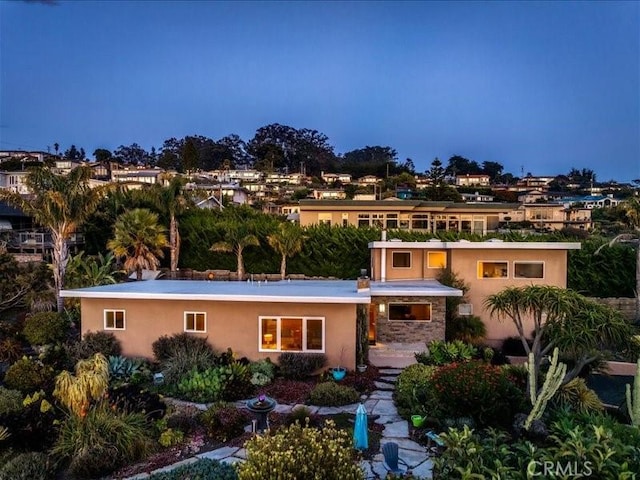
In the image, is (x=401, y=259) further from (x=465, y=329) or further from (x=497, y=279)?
(x=465, y=329)

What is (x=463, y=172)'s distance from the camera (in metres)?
130

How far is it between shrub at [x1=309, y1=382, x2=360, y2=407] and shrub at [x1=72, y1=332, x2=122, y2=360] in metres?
7.17

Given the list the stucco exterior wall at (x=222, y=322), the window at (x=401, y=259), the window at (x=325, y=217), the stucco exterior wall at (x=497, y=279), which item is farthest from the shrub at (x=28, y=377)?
the window at (x=325, y=217)

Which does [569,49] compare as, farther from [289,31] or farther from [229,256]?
[229,256]

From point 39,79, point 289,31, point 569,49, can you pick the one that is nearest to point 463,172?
point 569,49

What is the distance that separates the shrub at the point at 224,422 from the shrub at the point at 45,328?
29.7 feet

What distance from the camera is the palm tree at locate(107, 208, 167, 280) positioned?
2081cm

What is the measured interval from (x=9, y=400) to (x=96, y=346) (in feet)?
11.6

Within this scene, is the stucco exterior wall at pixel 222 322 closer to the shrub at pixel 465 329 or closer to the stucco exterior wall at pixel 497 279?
the shrub at pixel 465 329

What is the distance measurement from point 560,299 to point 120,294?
1236 cm

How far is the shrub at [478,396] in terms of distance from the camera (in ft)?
29.9

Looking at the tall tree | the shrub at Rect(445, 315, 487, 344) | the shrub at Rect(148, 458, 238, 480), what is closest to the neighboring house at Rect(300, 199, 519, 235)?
the shrub at Rect(445, 315, 487, 344)

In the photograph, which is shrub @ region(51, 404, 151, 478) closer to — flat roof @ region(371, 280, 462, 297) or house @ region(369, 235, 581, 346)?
flat roof @ region(371, 280, 462, 297)

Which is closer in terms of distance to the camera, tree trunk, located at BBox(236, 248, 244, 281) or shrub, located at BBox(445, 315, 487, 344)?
shrub, located at BBox(445, 315, 487, 344)
